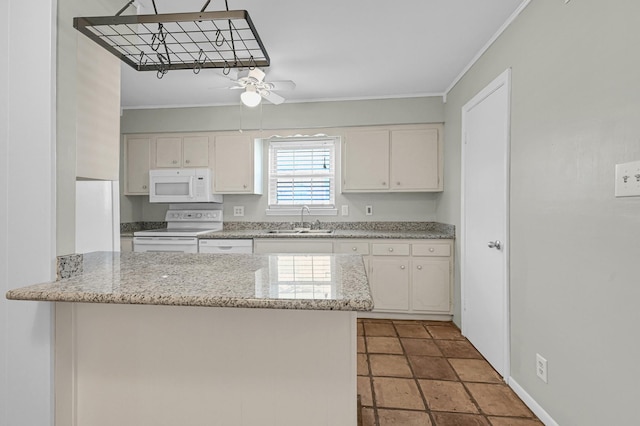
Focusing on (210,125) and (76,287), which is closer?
(76,287)

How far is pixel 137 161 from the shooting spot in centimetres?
405

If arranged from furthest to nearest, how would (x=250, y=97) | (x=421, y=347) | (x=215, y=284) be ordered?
(x=421, y=347)
(x=250, y=97)
(x=215, y=284)

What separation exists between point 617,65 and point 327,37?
70.2 inches

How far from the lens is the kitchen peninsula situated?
44.8 inches

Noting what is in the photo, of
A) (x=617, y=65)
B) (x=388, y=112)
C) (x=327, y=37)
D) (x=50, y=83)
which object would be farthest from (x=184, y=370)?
(x=388, y=112)

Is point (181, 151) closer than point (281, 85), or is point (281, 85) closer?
point (281, 85)

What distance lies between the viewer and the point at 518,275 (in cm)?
204

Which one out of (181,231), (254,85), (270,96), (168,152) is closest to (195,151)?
(168,152)

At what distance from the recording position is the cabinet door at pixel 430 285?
3.39 metres

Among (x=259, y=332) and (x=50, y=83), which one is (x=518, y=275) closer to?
(x=259, y=332)

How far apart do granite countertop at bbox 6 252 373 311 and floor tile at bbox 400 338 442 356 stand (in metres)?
1.65

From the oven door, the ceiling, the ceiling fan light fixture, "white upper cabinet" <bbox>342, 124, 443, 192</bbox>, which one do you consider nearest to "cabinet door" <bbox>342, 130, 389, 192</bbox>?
"white upper cabinet" <bbox>342, 124, 443, 192</bbox>

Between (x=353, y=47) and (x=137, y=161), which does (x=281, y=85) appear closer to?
(x=353, y=47)

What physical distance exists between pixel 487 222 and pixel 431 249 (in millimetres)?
951
